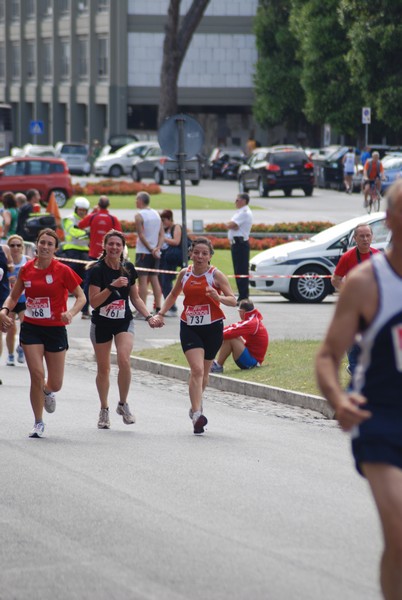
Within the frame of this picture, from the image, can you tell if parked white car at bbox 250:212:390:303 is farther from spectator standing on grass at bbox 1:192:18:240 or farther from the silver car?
the silver car

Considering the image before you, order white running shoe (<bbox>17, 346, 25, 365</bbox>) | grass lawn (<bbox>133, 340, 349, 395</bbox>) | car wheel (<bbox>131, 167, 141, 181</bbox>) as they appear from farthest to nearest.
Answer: car wheel (<bbox>131, 167, 141, 181</bbox>) < white running shoe (<bbox>17, 346, 25, 365</bbox>) < grass lawn (<bbox>133, 340, 349, 395</bbox>)

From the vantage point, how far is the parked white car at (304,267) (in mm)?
25380

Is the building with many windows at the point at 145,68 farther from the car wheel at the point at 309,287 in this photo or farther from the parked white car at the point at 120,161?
the car wheel at the point at 309,287

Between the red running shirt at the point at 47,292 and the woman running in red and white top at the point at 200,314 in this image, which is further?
the woman running in red and white top at the point at 200,314

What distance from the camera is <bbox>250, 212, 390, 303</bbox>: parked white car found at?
83.3 ft

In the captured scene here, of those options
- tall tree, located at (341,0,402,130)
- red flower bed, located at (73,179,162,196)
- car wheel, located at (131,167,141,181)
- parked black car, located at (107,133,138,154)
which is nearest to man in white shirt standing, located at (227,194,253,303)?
red flower bed, located at (73,179,162,196)

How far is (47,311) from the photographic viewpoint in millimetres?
12078

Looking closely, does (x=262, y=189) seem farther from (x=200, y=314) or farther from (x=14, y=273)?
(x=200, y=314)

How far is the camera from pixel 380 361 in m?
5.64

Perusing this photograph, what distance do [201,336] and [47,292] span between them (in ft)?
4.72

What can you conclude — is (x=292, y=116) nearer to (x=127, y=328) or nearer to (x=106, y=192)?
(x=106, y=192)

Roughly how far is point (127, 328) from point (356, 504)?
13.6 feet

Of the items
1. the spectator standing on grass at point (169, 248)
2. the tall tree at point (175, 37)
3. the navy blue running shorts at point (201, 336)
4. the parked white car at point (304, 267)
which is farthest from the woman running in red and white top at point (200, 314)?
the tall tree at point (175, 37)

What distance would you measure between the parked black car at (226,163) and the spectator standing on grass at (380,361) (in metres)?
63.9
